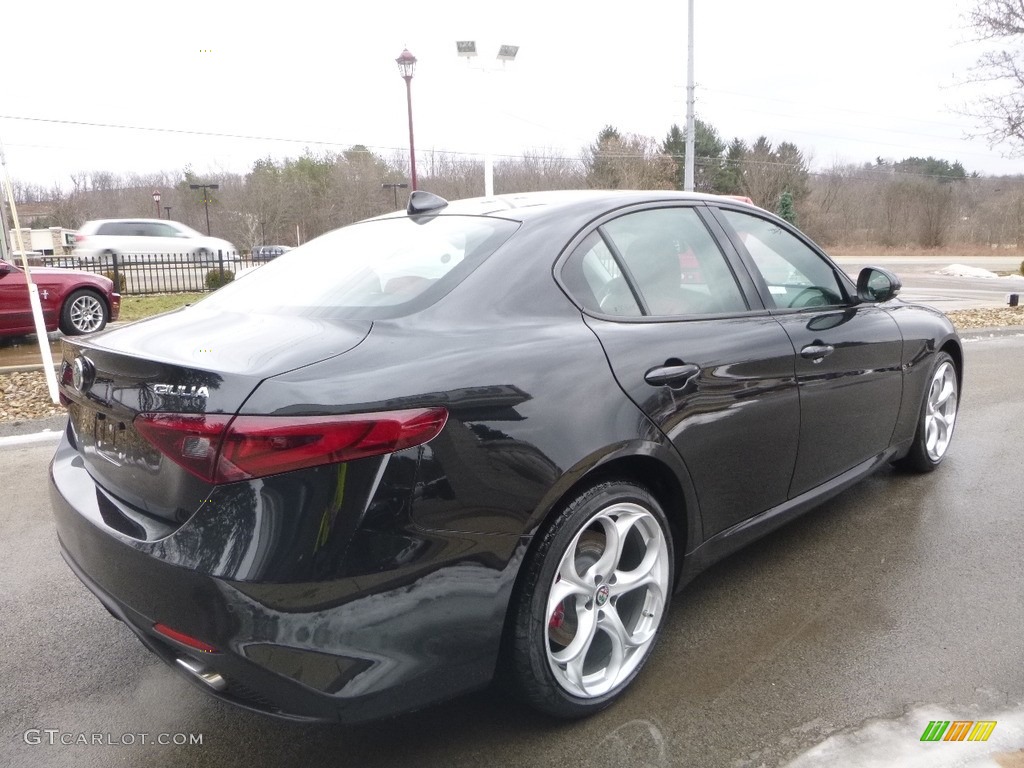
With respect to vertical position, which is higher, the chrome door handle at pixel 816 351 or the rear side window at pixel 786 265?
the rear side window at pixel 786 265

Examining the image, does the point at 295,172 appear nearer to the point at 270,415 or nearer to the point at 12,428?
the point at 12,428

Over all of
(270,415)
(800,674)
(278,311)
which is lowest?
(800,674)

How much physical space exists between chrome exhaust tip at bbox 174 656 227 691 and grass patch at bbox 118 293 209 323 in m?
11.5

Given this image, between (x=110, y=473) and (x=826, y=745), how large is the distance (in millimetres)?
2095

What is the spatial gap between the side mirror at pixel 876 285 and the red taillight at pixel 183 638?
312 cm

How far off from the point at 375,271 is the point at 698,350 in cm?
110

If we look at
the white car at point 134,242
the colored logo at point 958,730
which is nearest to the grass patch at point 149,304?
the white car at point 134,242

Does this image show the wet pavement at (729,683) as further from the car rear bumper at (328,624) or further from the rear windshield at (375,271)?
the rear windshield at (375,271)

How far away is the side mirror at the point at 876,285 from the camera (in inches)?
140

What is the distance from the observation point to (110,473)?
2.02 meters

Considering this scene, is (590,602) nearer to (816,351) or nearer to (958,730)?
(958,730)

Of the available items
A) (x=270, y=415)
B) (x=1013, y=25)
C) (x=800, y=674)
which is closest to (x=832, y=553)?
(x=800, y=674)

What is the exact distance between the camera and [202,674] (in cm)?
175

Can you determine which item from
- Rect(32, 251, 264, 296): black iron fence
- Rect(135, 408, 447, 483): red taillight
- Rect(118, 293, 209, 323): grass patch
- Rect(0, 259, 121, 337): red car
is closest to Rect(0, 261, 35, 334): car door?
Rect(0, 259, 121, 337): red car
